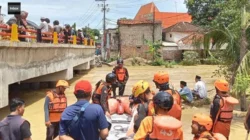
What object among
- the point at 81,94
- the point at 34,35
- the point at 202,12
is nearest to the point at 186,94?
the point at 34,35

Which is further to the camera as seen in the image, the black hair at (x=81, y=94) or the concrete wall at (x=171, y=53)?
the concrete wall at (x=171, y=53)

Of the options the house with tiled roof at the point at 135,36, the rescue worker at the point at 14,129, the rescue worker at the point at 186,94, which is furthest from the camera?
the house with tiled roof at the point at 135,36

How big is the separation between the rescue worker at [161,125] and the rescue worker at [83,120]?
0.64 metres

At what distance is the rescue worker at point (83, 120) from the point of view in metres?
3.51

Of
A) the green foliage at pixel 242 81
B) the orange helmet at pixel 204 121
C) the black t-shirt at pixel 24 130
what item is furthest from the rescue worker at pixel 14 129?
the green foliage at pixel 242 81

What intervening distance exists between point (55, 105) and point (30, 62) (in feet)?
22.1

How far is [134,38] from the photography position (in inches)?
1572

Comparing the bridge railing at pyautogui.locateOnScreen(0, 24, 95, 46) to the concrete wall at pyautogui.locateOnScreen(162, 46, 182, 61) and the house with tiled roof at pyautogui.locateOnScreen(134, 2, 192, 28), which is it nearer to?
the concrete wall at pyautogui.locateOnScreen(162, 46, 182, 61)

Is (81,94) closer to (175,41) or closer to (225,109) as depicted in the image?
(225,109)

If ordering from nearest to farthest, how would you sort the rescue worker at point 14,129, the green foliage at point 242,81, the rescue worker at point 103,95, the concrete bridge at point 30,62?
1. the rescue worker at point 14,129
2. the rescue worker at point 103,95
3. the green foliage at point 242,81
4. the concrete bridge at point 30,62

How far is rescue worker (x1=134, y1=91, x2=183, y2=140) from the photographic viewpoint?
2.86 m

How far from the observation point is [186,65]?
3716 cm

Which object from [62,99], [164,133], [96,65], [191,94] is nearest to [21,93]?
[191,94]

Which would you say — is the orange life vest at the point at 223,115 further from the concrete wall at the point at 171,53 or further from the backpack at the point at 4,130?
the concrete wall at the point at 171,53
